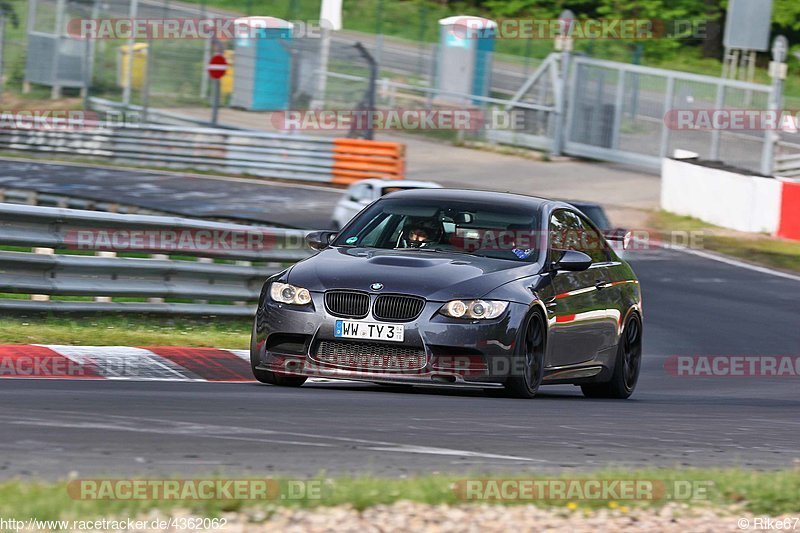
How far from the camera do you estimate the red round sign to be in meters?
36.0

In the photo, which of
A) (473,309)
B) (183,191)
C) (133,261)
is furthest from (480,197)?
(183,191)

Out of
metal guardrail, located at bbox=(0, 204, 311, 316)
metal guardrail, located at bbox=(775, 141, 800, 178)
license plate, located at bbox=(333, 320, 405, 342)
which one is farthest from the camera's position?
metal guardrail, located at bbox=(775, 141, 800, 178)

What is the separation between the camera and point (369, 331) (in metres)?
9.11

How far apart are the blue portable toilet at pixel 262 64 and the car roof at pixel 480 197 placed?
90.1 feet

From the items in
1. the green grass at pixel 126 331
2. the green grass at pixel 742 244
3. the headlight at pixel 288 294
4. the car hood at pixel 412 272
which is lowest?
the green grass at pixel 742 244

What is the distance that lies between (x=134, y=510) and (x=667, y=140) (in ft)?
100

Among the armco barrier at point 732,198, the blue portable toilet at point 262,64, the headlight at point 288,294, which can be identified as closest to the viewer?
the headlight at point 288,294

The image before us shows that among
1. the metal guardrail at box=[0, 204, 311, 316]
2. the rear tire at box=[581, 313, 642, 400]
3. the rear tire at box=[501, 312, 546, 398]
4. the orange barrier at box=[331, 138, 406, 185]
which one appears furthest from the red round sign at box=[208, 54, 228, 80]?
the rear tire at box=[501, 312, 546, 398]

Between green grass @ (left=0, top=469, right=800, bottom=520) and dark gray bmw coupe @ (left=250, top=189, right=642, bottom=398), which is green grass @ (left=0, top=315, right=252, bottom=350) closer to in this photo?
dark gray bmw coupe @ (left=250, top=189, right=642, bottom=398)

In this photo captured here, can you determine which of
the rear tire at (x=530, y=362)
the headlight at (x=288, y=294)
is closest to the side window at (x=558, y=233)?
the rear tire at (x=530, y=362)

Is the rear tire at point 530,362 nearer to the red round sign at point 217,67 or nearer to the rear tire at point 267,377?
the rear tire at point 267,377

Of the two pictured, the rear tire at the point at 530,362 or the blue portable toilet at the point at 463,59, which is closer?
the rear tire at the point at 530,362

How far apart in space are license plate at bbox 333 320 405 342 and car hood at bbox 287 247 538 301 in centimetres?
21

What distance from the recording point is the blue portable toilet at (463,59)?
40344 millimetres
